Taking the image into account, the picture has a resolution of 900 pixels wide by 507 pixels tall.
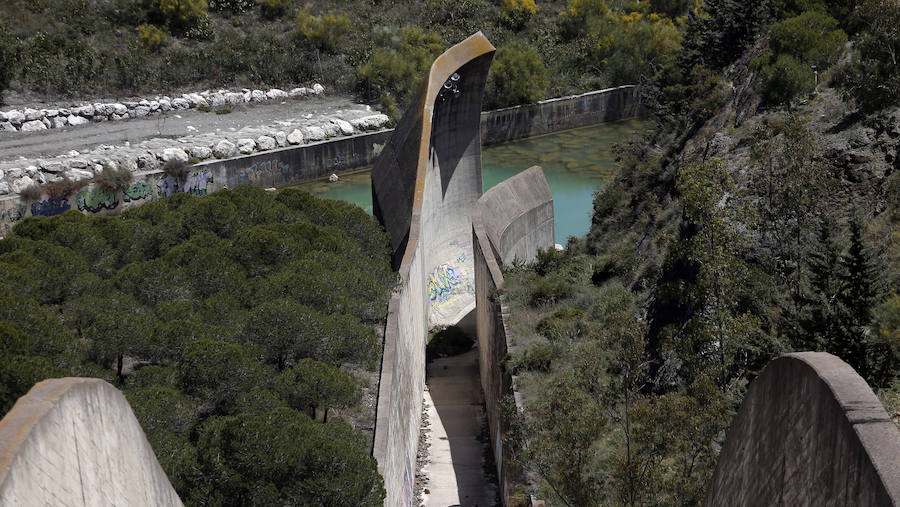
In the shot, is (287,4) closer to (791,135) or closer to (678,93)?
(678,93)

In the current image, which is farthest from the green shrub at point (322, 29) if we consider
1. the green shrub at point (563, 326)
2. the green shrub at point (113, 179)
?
the green shrub at point (563, 326)

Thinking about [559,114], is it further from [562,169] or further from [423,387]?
[423,387]

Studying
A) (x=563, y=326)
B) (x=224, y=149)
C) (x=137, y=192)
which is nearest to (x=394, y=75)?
(x=224, y=149)

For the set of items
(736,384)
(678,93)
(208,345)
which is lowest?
(736,384)

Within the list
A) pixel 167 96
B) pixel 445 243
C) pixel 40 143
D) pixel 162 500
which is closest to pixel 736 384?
pixel 162 500

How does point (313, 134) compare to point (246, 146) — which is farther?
point (313, 134)
